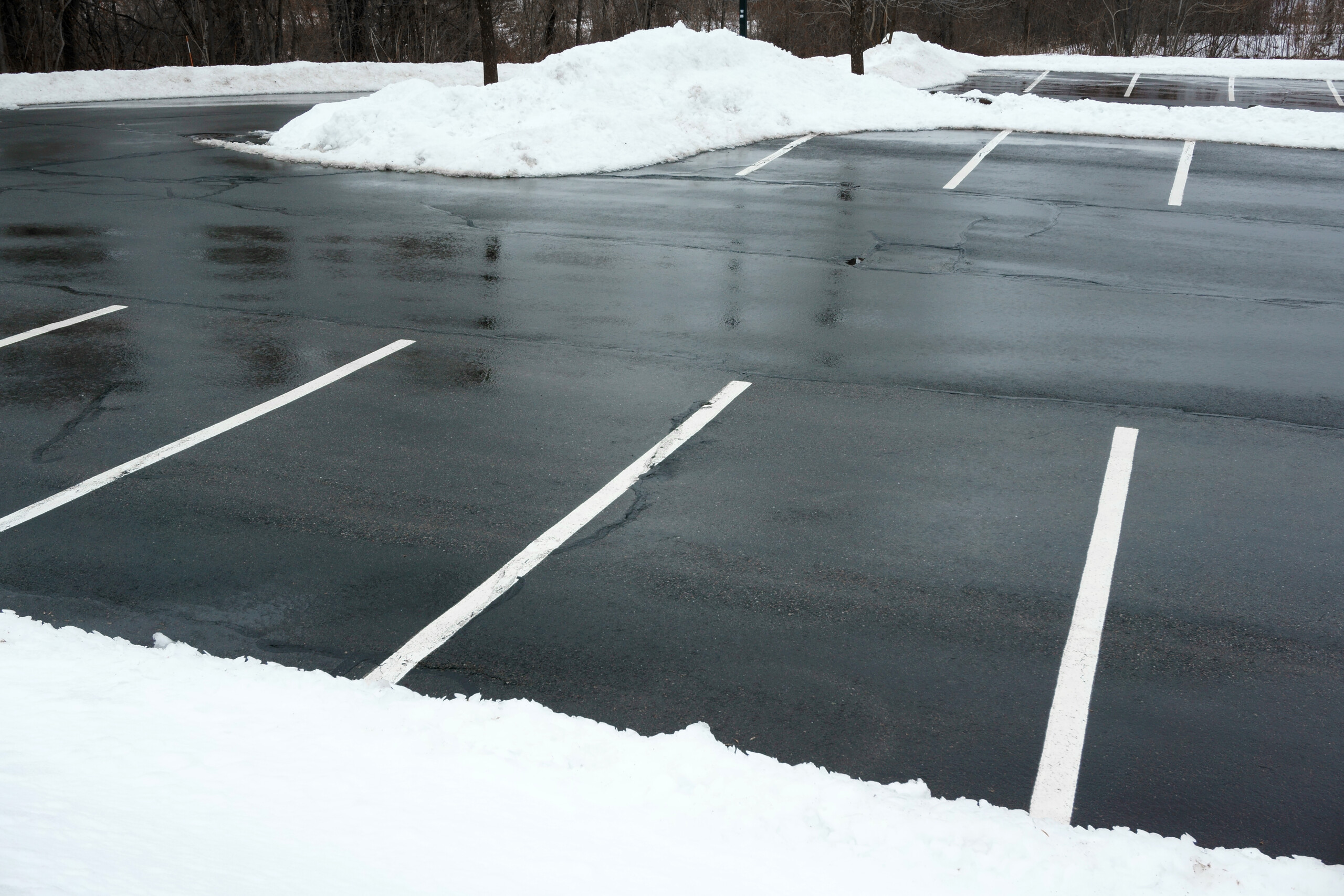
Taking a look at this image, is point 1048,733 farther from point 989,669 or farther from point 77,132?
point 77,132

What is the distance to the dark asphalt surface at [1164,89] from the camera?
22062 mm

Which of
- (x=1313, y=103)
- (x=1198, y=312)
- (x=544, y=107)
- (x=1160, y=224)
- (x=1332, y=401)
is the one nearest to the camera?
(x=1332, y=401)

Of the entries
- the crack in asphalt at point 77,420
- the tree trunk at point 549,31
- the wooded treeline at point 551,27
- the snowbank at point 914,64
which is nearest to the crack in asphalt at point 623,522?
the crack in asphalt at point 77,420

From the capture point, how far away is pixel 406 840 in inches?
120

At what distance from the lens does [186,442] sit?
676cm

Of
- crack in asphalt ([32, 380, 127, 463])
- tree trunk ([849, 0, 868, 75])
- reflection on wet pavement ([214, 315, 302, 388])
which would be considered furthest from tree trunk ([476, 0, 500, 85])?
crack in asphalt ([32, 380, 127, 463])

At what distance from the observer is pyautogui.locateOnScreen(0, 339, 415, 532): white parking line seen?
5891 mm

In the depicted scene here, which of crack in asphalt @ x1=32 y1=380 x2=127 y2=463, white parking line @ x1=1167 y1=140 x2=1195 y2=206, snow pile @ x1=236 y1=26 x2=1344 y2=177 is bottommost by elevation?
crack in asphalt @ x1=32 y1=380 x2=127 y2=463

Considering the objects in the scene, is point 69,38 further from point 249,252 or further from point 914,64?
point 249,252

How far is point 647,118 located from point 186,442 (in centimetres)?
1234

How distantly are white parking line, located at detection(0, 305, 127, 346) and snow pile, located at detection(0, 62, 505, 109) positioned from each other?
18.9 m

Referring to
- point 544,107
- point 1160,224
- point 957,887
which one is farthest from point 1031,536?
point 544,107

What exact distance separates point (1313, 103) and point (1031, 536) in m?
21.0

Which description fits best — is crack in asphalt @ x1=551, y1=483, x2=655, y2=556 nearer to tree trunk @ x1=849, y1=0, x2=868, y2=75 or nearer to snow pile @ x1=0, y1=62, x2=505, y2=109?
tree trunk @ x1=849, y1=0, x2=868, y2=75
